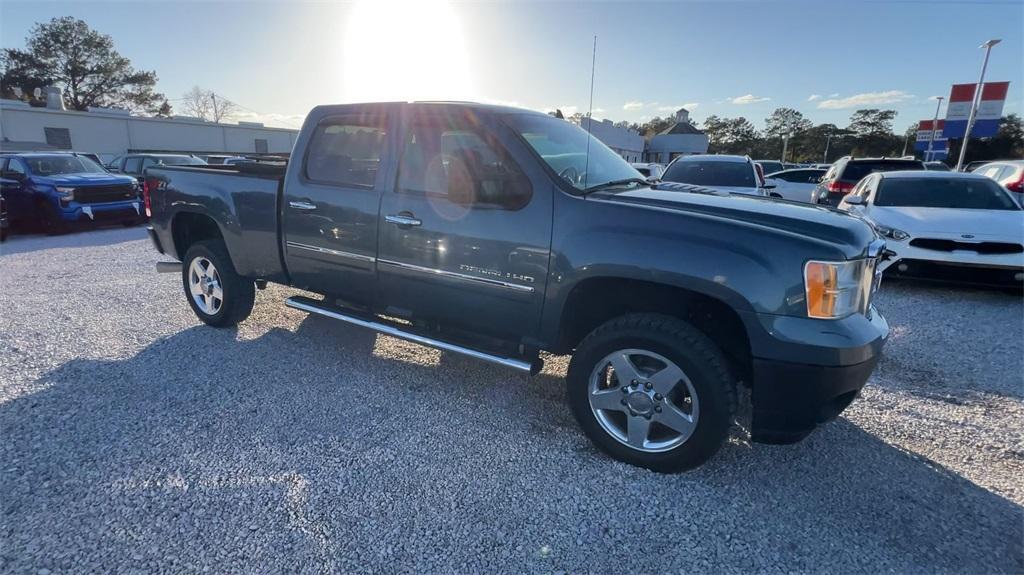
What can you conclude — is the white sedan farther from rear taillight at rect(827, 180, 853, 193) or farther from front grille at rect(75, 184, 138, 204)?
front grille at rect(75, 184, 138, 204)

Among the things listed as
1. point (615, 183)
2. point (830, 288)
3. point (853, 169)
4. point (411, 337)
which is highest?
point (853, 169)

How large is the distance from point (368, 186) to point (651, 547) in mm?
2771

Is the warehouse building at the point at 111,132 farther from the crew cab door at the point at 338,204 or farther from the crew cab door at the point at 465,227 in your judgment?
the crew cab door at the point at 465,227

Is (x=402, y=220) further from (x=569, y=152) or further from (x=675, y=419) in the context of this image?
(x=675, y=419)

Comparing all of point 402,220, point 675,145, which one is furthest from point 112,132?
point 675,145

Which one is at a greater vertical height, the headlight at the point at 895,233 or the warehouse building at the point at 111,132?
the warehouse building at the point at 111,132

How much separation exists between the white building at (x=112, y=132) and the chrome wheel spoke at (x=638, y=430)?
22414 millimetres

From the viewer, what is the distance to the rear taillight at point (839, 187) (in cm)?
1049

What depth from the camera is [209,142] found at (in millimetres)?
31562

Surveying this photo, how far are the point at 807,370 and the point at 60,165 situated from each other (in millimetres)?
14236

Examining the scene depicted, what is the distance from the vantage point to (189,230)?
484cm

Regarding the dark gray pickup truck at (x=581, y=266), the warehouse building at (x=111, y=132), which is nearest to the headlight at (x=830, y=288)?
the dark gray pickup truck at (x=581, y=266)

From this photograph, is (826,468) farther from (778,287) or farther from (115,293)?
(115,293)

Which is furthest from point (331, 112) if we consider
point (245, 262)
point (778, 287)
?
point (778, 287)
